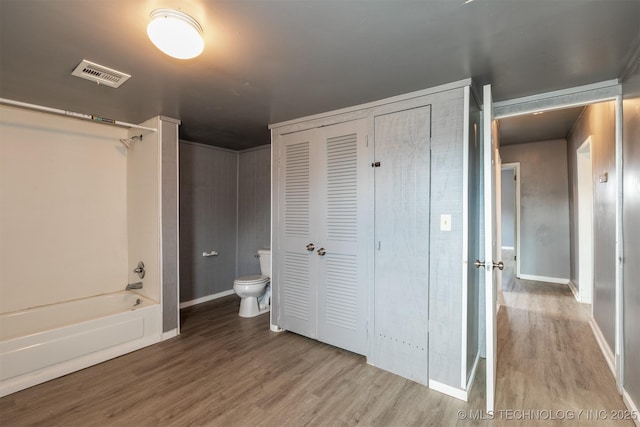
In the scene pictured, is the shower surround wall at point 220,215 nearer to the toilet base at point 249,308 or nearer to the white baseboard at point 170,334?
the toilet base at point 249,308

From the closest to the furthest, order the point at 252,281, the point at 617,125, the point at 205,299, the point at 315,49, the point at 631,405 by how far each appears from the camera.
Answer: the point at 315,49, the point at 631,405, the point at 617,125, the point at 252,281, the point at 205,299

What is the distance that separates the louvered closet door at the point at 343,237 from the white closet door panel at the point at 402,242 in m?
0.15

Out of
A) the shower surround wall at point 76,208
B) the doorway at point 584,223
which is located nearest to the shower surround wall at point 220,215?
the shower surround wall at point 76,208

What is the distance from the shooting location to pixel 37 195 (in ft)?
8.78

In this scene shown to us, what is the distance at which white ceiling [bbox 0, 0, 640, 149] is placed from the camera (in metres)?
1.28

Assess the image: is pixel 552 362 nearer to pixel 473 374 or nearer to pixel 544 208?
pixel 473 374

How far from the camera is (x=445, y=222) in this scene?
204 cm

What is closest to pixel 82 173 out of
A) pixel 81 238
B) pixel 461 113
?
pixel 81 238

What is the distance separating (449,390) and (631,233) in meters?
1.59

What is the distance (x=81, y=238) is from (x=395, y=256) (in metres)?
3.18

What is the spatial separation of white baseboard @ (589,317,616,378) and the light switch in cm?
177

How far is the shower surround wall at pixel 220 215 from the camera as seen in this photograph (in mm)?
3896

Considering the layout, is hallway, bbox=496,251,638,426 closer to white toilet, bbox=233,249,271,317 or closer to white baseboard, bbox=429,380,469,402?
white baseboard, bbox=429,380,469,402

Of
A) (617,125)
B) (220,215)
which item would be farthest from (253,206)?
(617,125)
